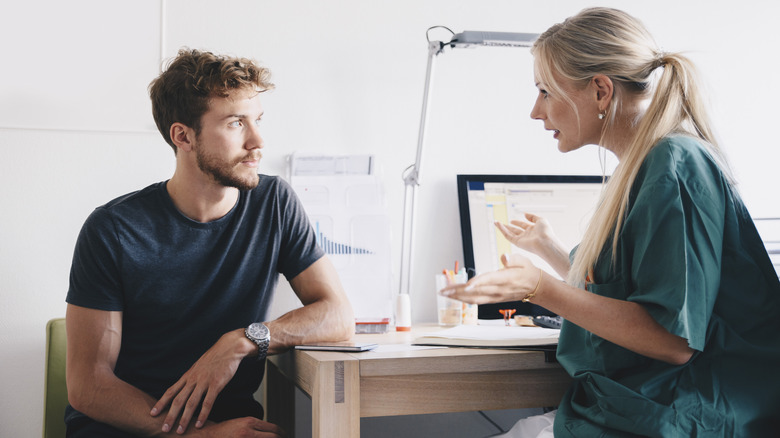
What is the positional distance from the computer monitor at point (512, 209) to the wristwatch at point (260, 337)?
2.41 ft

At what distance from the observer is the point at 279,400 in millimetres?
1705

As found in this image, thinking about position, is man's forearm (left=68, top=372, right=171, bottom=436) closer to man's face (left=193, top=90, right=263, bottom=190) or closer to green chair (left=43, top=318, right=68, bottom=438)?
green chair (left=43, top=318, right=68, bottom=438)

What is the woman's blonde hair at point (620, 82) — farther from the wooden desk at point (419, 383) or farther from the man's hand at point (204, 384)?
the man's hand at point (204, 384)

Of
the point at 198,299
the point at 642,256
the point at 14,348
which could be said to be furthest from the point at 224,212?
the point at 642,256

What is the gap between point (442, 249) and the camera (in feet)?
6.21

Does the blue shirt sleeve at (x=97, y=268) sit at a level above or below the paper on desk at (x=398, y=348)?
above

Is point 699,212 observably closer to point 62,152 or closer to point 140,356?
point 140,356

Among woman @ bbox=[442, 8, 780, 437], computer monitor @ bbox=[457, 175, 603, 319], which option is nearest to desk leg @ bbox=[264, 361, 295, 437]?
computer monitor @ bbox=[457, 175, 603, 319]

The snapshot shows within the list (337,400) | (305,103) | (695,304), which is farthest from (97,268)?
(695,304)

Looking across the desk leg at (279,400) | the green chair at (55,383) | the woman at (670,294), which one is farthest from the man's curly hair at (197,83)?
the woman at (670,294)

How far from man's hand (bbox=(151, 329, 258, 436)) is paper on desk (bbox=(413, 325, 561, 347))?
1.14 ft

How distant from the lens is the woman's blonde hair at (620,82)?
1.01 meters

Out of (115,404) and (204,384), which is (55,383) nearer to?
(115,404)

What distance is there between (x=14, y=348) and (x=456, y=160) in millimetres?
1273
